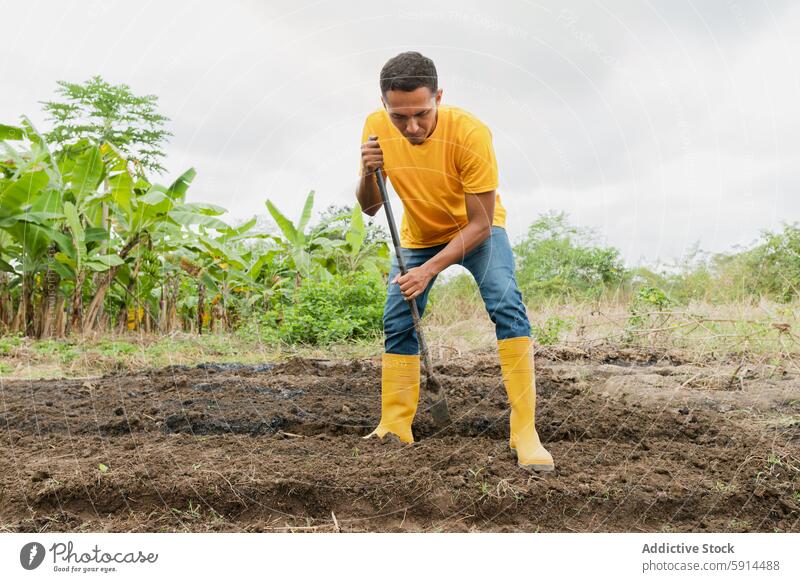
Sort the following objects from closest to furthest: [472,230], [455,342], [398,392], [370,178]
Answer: [472,230] < [370,178] < [398,392] < [455,342]

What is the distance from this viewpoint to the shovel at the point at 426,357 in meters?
2.99

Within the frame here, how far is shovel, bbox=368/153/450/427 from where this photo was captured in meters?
2.99

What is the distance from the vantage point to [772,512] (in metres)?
2.50

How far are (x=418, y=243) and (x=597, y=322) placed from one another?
3748mm

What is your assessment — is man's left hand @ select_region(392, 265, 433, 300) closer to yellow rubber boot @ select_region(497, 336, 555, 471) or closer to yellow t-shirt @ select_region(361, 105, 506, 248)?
yellow t-shirt @ select_region(361, 105, 506, 248)

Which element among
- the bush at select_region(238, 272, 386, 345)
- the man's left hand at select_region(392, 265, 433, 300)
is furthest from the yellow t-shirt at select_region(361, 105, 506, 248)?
the bush at select_region(238, 272, 386, 345)

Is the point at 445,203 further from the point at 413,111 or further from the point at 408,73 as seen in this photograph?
the point at 408,73

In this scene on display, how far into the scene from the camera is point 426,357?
3.28 meters

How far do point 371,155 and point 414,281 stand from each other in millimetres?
558

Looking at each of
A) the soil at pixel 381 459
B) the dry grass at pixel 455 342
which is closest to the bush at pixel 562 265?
the dry grass at pixel 455 342

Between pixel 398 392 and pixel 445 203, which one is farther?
pixel 398 392

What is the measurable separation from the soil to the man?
0.88 feet

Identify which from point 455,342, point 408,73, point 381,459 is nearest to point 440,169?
point 408,73

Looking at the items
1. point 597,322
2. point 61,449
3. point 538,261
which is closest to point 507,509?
point 61,449
